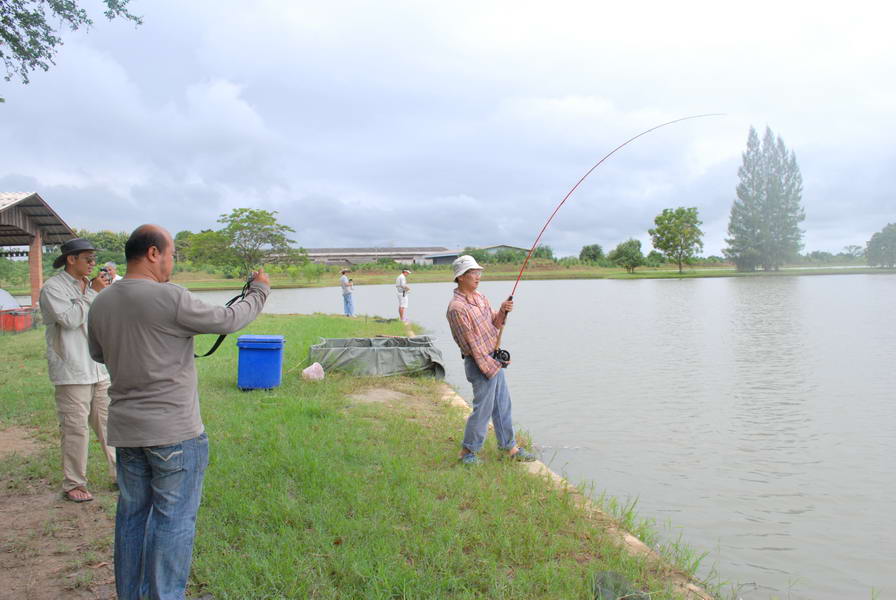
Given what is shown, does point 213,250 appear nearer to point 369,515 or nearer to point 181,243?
point 181,243

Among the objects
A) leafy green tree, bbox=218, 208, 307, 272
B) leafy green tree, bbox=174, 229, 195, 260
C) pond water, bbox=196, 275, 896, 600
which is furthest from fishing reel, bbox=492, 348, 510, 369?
leafy green tree, bbox=174, 229, 195, 260

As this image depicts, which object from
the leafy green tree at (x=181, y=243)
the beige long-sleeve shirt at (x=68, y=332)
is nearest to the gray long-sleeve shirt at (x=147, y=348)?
the beige long-sleeve shirt at (x=68, y=332)

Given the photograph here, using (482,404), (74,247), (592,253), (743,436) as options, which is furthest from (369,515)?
(592,253)

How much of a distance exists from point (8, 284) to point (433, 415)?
5316 centimetres

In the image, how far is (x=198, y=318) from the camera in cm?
284

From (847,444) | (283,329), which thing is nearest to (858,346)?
(847,444)

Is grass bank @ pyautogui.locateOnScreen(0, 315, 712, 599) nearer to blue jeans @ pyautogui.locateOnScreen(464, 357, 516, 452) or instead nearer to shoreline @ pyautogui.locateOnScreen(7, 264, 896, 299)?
blue jeans @ pyautogui.locateOnScreen(464, 357, 516, 452)

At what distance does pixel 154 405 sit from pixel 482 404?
3106 millimetres

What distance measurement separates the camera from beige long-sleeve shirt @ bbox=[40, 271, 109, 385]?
461 centimetres

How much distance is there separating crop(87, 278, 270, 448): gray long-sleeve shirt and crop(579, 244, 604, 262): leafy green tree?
Result: 92523 mm

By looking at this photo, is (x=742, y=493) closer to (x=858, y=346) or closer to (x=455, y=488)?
(x=455, y=488)

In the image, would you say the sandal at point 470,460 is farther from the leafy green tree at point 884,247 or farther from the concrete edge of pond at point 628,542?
the leafy green tree at point 884,247

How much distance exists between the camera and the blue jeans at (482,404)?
18.0 ft

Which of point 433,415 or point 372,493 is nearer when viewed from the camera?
point 372,493
